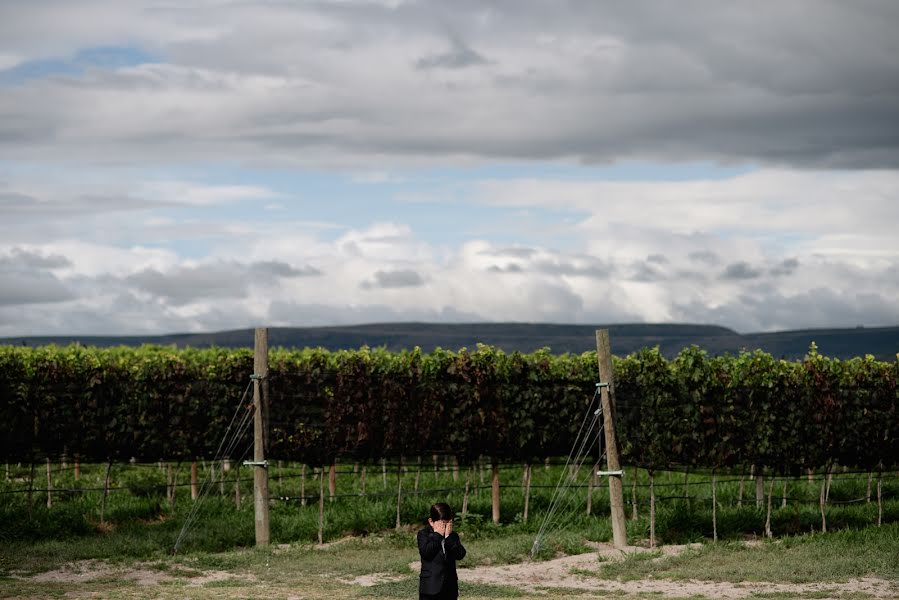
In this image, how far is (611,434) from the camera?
62.5ft

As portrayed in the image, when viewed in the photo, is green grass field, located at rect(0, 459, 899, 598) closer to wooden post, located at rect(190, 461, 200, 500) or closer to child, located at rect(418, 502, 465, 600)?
wooden post, located at rect(190, 461, 200, 500)

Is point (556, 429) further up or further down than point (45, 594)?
further up

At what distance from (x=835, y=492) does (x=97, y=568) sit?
1593cm

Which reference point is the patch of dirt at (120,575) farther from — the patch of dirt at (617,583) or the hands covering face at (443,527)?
the hands covering face at (443,527)

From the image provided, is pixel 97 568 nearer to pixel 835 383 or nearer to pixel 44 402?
pixel 44 402

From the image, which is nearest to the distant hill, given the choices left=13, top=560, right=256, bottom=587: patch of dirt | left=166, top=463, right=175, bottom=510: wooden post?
left=166, top=463, right=175, bottom=510: wooden post

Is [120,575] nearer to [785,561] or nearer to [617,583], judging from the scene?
[617,583]

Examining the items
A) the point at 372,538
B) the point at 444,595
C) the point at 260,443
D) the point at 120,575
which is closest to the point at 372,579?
the point at 372,538

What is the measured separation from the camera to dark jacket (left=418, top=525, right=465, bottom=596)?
34.6 feet

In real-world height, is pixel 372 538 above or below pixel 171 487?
below

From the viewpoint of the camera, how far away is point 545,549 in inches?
728

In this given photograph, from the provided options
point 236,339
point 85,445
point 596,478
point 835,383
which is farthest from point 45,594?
point 236,339

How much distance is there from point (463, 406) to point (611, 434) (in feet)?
11.2

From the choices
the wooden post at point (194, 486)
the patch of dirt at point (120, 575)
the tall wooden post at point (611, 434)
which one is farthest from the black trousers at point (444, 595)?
the wooden post at point (194, 486)
